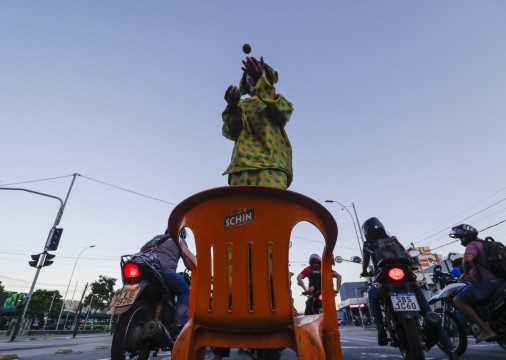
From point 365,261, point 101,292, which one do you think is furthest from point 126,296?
point 101,292

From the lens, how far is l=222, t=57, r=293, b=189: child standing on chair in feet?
6.97

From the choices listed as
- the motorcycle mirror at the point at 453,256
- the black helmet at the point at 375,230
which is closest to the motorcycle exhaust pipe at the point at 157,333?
the black helmet at the point at 375,230

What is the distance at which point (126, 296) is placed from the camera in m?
2.54

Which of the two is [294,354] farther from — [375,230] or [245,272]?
[245,272]

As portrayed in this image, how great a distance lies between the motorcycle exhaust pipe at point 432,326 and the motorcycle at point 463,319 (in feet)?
3.16

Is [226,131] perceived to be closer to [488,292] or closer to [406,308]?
[406,308]

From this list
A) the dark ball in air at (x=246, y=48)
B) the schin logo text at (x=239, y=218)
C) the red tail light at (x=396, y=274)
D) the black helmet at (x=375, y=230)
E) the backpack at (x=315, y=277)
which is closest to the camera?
the schin logo text at (x=239, y=218)

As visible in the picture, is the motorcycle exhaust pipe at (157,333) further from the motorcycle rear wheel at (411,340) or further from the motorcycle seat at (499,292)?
the motorcycle seat at (499,292)

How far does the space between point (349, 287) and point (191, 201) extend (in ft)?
255

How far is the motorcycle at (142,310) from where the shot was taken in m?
2.45

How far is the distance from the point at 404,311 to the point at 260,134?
90.2 inches

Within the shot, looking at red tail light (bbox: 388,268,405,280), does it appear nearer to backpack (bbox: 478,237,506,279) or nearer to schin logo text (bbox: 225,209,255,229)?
backpack (bbox: 478,237,506,279)

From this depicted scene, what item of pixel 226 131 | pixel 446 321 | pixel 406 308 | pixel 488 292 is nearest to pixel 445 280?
pixel 446 321

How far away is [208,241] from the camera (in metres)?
1.34
